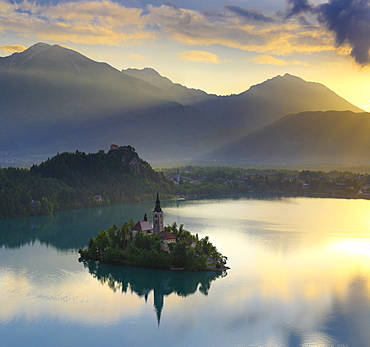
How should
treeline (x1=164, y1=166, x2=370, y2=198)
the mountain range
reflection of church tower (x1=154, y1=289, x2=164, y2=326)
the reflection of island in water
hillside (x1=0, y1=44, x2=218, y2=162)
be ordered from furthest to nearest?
hillside (x1=0, y1=44, x2=218, y2=162)
the mountain range
treeline (x1=164, y1=166, x2=370, y2=198)
the reflection of island in water
reflection of church tower (x1=154, y1=289, x2=164, y2=326)

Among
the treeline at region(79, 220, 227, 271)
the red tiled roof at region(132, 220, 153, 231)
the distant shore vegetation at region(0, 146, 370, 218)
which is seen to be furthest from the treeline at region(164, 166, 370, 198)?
the treeline at region(79, 220, 227, 271)

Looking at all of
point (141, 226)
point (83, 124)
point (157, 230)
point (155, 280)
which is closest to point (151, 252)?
point (155, 280)

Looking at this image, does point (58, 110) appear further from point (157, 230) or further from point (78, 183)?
point (157, 230)

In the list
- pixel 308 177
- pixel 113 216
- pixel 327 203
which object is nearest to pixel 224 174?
pixel 308 177

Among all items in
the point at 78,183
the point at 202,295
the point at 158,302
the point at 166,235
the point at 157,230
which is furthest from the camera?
the point at 78,183

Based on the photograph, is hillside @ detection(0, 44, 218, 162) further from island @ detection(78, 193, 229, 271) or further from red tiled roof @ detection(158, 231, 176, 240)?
red tiled roof @ detection(158, 231, 176, 240)

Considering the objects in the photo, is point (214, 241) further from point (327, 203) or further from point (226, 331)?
point (327, 203)

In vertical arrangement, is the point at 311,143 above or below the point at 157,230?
above
